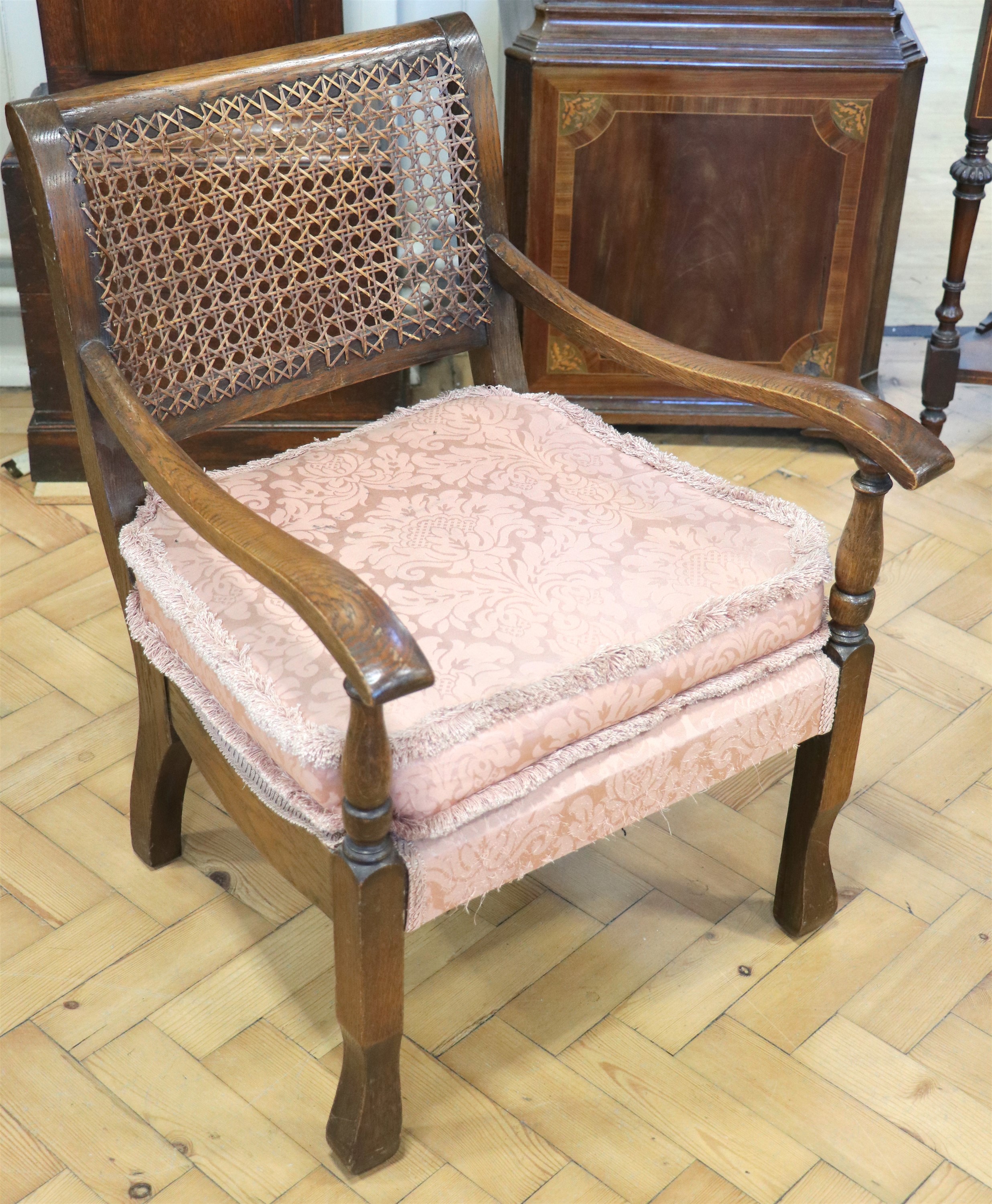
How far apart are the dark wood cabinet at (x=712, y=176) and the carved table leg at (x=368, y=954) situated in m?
1.42

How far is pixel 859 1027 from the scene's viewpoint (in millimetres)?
1563

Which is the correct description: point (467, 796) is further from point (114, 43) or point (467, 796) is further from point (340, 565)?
point (114, 43)

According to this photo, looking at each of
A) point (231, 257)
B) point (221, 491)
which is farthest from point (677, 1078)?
point (231, 257)

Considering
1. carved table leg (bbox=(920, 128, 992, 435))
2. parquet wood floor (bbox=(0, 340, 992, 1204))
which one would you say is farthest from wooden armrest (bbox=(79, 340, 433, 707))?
carved table leg (bbox=(920, 128, 992, 435))

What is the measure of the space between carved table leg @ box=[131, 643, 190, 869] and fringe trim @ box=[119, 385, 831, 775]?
4.2 inches

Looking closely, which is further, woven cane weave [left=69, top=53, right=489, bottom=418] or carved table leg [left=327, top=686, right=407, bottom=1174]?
woven cane weave [left=69, top=53, right=489, bottom=418]

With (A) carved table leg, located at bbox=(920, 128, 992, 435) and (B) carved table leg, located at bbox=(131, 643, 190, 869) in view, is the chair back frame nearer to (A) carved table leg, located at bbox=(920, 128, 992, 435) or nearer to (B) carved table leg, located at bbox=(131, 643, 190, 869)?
(B) carved table leg, located at bbox=(131, 643, 190, 869)

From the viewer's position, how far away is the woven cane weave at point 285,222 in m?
1.42

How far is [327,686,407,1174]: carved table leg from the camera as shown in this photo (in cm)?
113

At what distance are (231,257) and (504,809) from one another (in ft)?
2.21

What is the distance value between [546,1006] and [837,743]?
1.45 ft

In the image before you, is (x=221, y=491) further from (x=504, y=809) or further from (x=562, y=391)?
(x=562, y=391)

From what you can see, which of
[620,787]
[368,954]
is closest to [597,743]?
[620,787]

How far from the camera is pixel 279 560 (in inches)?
44.8
